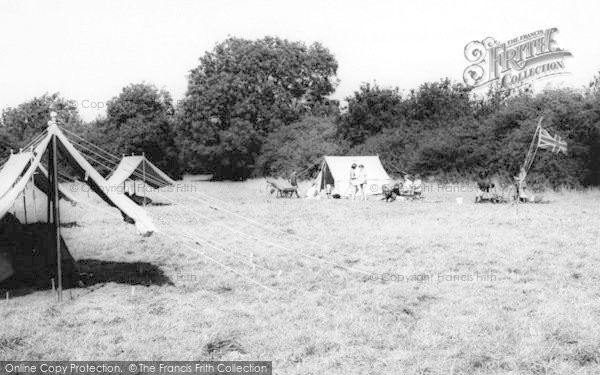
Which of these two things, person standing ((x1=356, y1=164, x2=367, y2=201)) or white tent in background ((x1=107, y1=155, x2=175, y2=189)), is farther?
person standing ((x1=356, y1=164, x2=367, y2=201))

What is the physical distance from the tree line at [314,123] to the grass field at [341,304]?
1324 centimetres

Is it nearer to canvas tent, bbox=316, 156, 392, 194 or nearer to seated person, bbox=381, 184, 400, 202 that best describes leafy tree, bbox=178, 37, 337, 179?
canvas tent, bbox=316, 156, 392, 194

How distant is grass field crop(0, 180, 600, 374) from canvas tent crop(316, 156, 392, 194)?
10564mm

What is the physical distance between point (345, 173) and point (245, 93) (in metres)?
23.2

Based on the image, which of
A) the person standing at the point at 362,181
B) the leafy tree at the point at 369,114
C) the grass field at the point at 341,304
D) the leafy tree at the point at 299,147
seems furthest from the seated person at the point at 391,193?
the leafy tree at the point at 369,114

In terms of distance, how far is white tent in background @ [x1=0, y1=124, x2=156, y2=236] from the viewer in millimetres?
6539

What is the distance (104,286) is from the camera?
7.05 m

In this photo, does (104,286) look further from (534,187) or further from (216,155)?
(216,155)


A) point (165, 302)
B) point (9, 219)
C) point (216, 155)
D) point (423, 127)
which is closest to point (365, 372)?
point (165, 302)

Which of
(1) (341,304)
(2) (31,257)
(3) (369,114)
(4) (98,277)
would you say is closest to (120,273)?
(4) (98,277)

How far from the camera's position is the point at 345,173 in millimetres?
22484

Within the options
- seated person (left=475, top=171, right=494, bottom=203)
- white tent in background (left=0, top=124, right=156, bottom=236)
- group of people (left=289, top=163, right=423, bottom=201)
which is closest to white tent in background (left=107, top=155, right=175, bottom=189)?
group of people (left=289, top=163, right=423, bottom=201)

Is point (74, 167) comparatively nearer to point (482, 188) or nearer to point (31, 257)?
point (31, 257)

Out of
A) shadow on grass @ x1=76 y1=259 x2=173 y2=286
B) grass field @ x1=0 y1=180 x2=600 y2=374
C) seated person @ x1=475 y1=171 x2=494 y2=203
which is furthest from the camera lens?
seated person @ x1=475 y1=171 x2=494 y2=203
